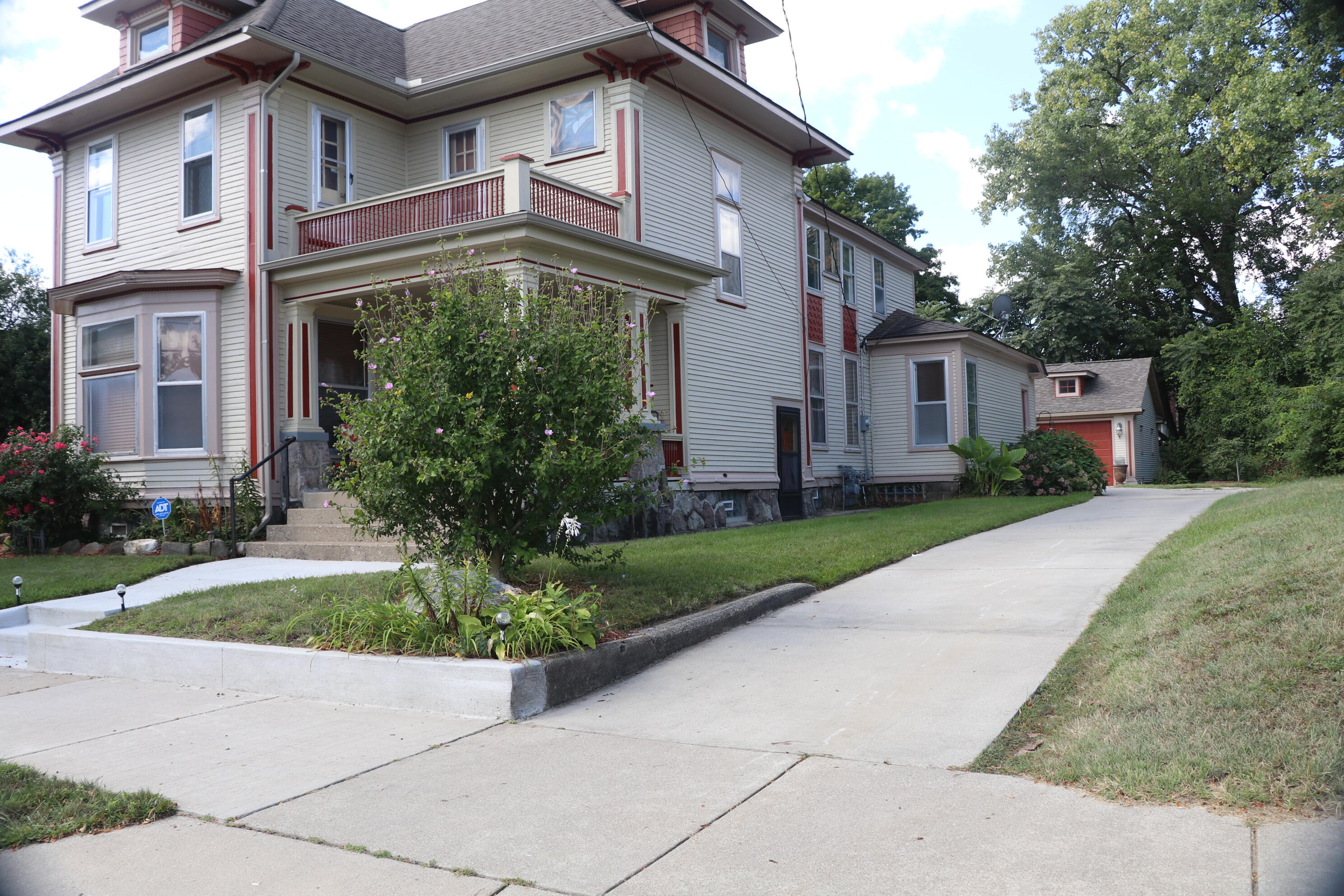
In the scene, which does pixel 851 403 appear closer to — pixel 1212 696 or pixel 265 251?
pixel 265 251

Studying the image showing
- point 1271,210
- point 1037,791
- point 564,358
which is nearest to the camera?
point 1037,791

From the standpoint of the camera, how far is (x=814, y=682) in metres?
5.73

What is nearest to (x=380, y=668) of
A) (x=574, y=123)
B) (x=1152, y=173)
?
(x=574, y=123)

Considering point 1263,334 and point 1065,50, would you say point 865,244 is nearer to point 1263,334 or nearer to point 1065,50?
point 1263,334

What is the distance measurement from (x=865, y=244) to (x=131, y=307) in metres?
15.9

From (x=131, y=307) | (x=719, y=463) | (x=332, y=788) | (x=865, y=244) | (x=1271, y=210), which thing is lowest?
(x=332, y=788)

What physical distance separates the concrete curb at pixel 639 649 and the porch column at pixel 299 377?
27.8ft

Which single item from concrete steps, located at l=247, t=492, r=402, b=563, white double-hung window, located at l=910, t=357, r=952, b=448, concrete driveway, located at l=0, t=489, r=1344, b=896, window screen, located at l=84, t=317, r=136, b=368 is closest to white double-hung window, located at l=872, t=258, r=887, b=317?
white double-hung window, located at l=910, t=357, r=952, b=448

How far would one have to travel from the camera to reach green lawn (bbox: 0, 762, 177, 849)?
3.73 meters

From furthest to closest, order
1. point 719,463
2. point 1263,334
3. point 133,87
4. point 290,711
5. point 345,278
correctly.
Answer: point 1263,334 → point 719,463 → point 133,87 → point 345,278 → point 290,711

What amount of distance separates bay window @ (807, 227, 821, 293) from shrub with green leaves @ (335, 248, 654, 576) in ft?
44.9

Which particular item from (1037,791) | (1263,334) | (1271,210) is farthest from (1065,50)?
(1037,791)

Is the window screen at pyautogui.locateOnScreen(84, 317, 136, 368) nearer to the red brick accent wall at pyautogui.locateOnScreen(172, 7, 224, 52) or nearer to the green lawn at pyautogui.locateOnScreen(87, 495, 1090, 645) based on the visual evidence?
the red brick accent wall at pyautogui.locateOnScreen(172, 7, 224, 52)

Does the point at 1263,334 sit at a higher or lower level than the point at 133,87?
lower
